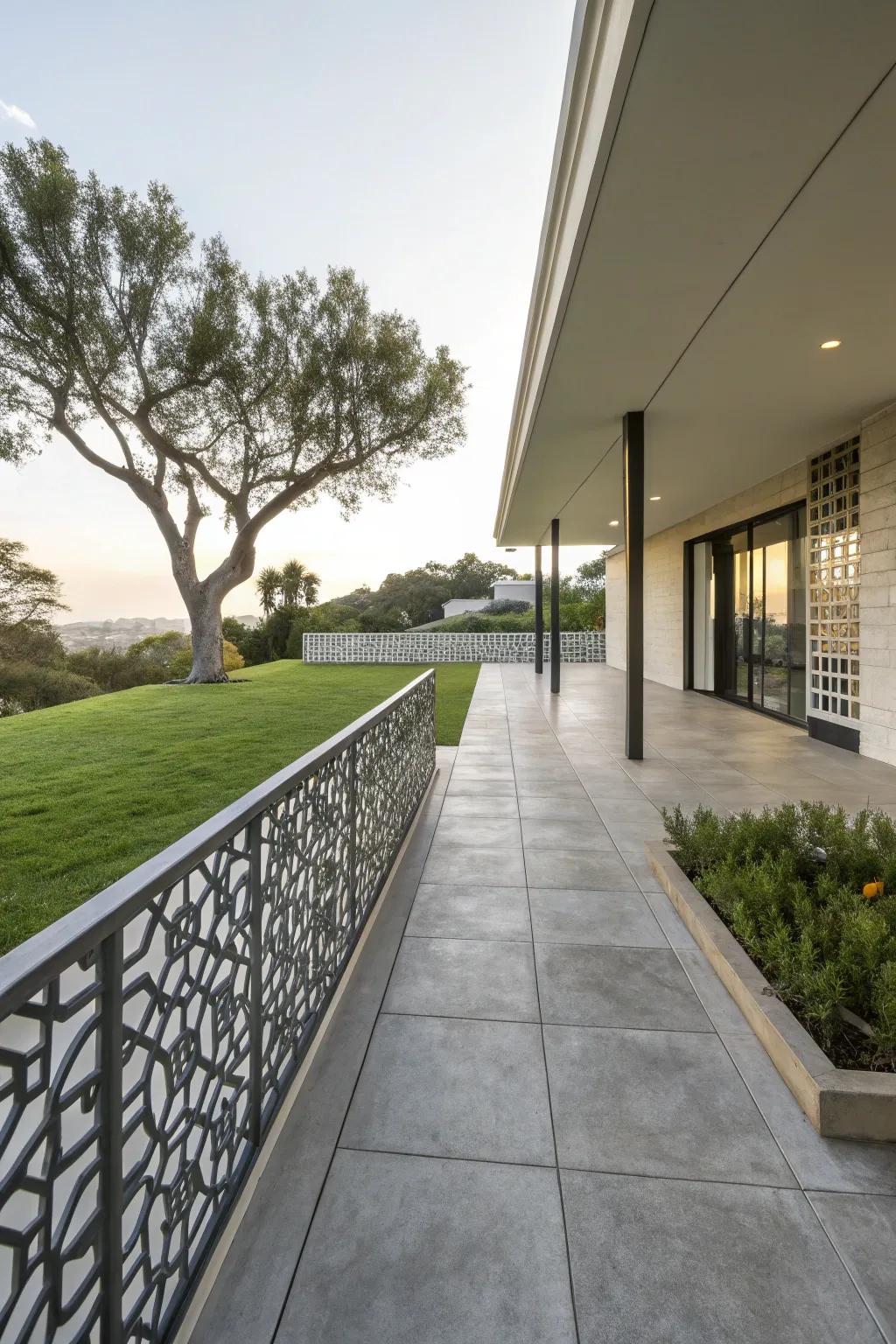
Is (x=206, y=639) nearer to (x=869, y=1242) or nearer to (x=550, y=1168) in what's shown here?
(x=550, y=1168)

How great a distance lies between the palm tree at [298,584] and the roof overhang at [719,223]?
2912 centimetres

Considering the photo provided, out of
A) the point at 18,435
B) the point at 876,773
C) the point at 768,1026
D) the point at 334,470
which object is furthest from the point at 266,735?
the point at 18,435

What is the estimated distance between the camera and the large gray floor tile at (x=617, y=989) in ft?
6.32

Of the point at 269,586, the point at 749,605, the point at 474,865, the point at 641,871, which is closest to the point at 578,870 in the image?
the point at 641,871

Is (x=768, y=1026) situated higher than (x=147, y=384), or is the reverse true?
(x=147, y=384)

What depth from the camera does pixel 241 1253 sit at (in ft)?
3.98

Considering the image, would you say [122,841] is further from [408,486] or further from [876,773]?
[408,486]

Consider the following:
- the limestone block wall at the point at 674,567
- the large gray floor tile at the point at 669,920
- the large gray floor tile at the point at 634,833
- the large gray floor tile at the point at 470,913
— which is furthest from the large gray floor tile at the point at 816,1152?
the limestone block wall at the point at 674,567

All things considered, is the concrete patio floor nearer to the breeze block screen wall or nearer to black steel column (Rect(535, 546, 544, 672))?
the breeze block screen wall

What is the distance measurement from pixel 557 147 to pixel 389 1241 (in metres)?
3.76

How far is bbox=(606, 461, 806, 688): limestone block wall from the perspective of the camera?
771 cm

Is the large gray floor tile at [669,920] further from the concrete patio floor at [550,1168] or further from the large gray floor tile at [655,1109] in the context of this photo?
the large gray floor tile at [655,1109]

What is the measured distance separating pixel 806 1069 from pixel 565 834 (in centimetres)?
208

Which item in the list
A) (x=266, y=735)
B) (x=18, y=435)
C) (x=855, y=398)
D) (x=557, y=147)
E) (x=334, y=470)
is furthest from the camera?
(x=334, y=470)
